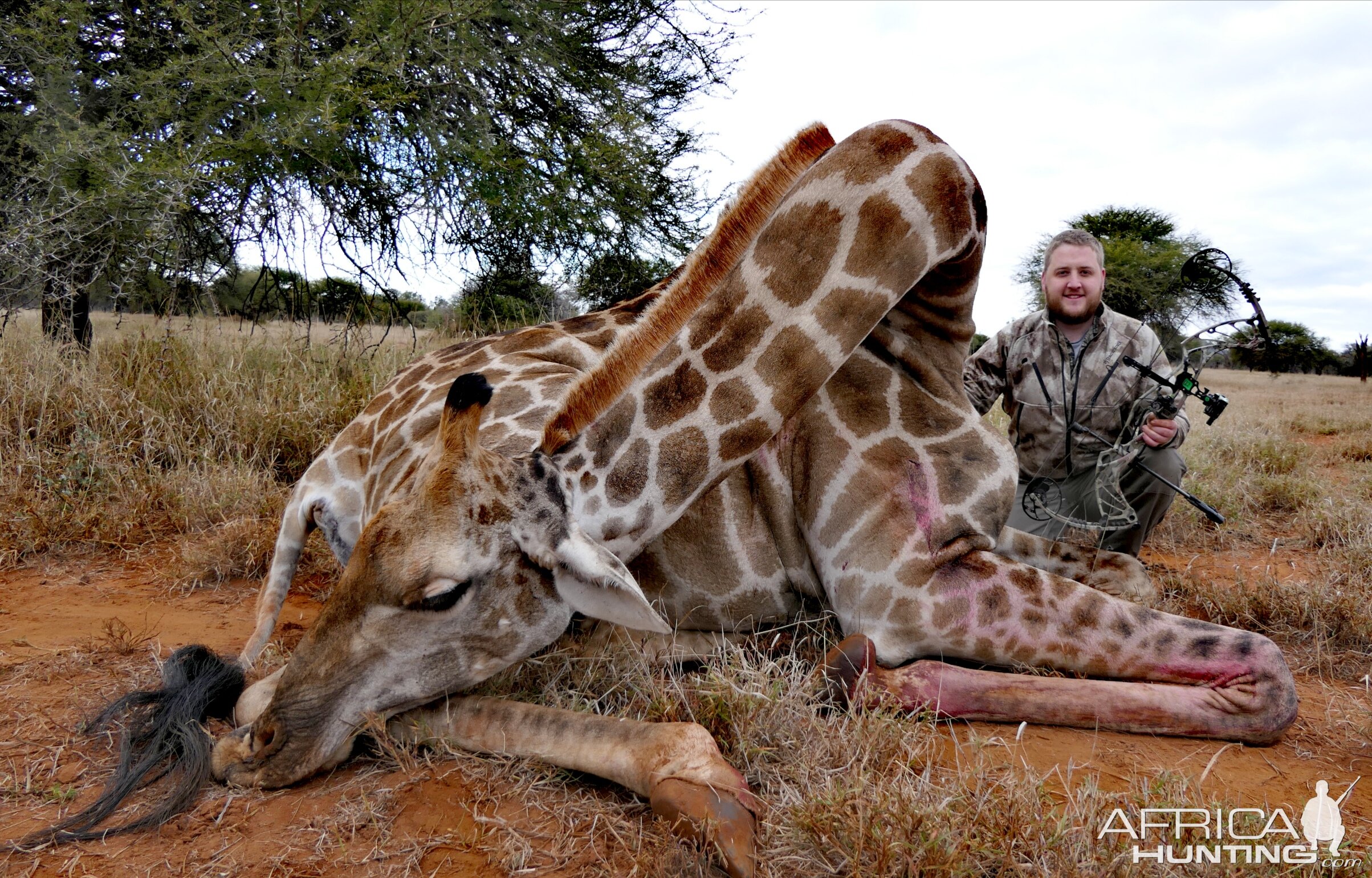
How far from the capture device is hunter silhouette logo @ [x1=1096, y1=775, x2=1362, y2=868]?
1.97 meters

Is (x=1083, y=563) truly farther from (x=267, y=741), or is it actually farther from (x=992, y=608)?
(x=267, y=741)

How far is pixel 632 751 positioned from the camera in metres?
2.31

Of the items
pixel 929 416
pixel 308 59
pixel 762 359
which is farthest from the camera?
pixel 308 59

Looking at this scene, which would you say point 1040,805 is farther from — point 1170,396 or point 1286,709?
point 1170,396

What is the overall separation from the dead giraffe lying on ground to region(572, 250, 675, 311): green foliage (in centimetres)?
452

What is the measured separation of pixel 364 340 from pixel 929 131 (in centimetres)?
522

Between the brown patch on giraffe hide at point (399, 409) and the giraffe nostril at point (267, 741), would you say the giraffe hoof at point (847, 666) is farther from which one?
the brown patch on giraffe hide at point (399, 409)

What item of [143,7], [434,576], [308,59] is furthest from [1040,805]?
[143,7]

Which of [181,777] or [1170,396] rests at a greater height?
[1170,396]

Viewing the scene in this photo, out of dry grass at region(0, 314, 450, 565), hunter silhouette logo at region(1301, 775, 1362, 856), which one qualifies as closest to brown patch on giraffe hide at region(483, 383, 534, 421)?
dry grass at region(0, 314, 450, 565)

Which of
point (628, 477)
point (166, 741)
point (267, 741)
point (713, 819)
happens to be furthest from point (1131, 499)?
point (166, 741)

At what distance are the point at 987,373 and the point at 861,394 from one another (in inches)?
93.0

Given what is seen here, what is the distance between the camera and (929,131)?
3.05m

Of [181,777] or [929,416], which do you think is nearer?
[181,777]
